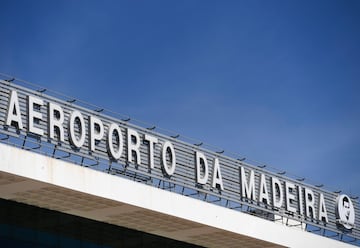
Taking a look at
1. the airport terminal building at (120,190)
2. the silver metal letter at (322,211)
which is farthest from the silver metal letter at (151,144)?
the silver metal letter at (322,211)

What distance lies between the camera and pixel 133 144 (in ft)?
121

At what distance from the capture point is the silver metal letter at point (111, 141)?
1400 inches

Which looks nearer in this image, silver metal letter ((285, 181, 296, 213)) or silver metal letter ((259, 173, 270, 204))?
silver metal letter ((259, 173, 270, 204))

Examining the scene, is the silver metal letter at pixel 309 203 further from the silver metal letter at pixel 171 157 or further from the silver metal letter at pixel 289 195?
the silver metal letter at pixel 171 157

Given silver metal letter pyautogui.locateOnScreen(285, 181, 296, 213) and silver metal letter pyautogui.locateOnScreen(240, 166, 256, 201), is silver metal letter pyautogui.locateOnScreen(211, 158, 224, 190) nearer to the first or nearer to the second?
silver metal letter pyautogui.locateOnScreen(240, 166, 256, 201)

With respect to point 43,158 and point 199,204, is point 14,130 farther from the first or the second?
point 199,204

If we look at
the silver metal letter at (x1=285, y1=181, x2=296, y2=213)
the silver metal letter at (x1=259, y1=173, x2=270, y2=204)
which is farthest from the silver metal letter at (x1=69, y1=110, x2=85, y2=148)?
the silver metal letter at (x1=285, y1=181, x2=296, y2=213)

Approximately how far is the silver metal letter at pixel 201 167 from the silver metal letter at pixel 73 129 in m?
6.30

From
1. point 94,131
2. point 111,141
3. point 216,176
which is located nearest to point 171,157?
point 216,176

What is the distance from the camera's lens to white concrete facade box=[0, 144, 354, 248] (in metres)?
31.2

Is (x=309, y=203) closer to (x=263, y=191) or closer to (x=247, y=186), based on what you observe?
(x=263, y=191)

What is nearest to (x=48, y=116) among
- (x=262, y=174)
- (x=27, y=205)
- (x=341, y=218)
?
(x=27, y=205)

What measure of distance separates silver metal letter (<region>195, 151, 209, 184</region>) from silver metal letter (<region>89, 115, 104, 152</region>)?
17.2ft

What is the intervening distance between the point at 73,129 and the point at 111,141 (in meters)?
1.95
